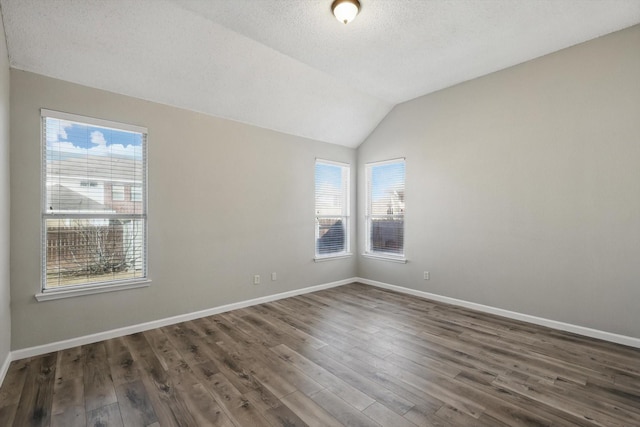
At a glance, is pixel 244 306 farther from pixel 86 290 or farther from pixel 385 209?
pixel 385 209

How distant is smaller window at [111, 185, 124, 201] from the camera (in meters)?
3.16

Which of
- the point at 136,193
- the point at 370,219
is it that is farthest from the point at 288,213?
the point at 136,193

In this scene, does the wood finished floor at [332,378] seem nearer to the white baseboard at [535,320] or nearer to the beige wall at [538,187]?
the white baseboard at [535,320]

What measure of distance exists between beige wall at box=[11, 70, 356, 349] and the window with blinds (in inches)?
3.7

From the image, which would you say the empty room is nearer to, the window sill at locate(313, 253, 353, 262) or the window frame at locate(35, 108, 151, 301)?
the window frame at locate(35, 108, 151, 301)

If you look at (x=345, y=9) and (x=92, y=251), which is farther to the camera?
(x=92, y=251)

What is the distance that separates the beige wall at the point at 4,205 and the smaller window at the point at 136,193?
959 millimetres

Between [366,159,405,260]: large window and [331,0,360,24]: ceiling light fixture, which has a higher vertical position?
[331,0,360,24]: ceiling light fixture

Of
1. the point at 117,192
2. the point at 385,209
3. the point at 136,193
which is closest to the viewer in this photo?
the point at 117,192

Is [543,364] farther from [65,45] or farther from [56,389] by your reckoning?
[65,45]

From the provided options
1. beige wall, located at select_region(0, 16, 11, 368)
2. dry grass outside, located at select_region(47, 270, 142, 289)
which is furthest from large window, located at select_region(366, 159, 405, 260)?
beige wall, located at select_region(0, 16, 11, 368)

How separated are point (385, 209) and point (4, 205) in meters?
4.64

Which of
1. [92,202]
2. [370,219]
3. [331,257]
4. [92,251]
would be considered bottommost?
[331,257]

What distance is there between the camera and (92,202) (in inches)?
120
